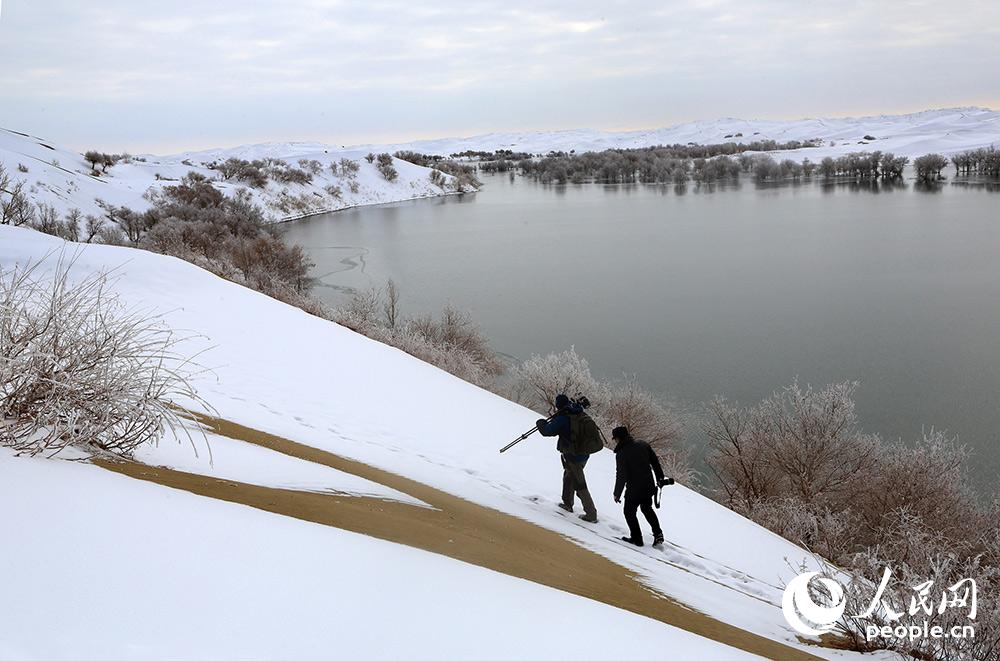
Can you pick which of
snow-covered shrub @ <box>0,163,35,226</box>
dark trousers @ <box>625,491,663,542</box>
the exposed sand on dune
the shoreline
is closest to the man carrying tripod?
dark trousers @ <box>625,491,663,542</box>

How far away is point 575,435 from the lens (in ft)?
23.0

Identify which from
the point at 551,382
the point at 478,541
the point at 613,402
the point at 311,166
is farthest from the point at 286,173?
the point at 478,541

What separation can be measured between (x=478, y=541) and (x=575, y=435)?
2.41 metres

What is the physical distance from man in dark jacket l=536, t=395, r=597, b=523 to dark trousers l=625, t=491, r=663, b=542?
1.80 feet

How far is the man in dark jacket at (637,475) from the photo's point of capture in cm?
665

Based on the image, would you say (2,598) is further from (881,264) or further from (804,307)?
(881,264)

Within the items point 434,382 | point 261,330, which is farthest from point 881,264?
point 261,330

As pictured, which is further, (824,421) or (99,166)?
(99,166)

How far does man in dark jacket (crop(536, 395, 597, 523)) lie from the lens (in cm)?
703

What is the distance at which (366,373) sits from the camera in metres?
12.7

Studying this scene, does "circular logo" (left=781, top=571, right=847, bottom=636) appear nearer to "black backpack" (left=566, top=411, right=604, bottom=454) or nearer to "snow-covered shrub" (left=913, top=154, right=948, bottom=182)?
"black backpack" (left=566, top=411, right=604, bottom=454)

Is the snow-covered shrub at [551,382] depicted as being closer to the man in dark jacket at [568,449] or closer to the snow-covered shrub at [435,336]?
the snow-covered shrub at [435,336]

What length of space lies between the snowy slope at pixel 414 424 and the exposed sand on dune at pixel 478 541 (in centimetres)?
44

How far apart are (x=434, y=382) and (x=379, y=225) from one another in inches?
1871
